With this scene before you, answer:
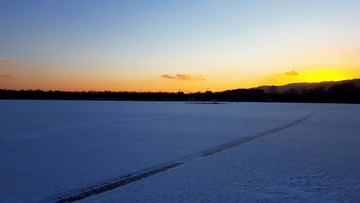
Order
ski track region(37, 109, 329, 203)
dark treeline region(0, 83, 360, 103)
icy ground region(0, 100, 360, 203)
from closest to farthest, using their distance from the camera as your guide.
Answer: ski track region(37, 109, 329, 203), icy ground region(0, 100, 360, 203), dark treeline region(0, 83, 360, 103)

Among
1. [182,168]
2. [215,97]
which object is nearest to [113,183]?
[182,168]

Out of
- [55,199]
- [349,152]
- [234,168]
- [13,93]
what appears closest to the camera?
[55,199]

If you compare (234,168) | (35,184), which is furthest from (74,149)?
(234,168)

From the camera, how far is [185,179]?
4.58 meters

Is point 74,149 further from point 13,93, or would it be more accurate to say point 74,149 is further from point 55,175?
point 13,93

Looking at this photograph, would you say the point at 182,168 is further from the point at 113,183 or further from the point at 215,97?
the point at 215,97

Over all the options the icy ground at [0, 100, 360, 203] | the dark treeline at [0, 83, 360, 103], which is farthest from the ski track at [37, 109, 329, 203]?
the dark treeline at [0, 83, 360, 103]

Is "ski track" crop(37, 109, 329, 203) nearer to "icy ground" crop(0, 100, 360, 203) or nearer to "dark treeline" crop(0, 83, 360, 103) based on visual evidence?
"icy ground" crop(0, 100, 360, 203)

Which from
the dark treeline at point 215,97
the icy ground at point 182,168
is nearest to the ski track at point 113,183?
the icy ground at point 182,168

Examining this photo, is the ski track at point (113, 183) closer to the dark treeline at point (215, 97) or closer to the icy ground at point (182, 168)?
the icy ground at point (182, 168)

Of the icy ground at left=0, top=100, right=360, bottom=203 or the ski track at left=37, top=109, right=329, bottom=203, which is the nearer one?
the ski track at left=37, top=109, right=329, bottom=203

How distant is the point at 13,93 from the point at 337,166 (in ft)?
272

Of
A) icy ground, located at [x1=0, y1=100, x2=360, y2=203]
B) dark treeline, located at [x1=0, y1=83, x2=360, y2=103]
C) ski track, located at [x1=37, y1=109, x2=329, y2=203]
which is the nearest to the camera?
ski track, located at [x1=37, y1=109, x2=329, y2=203]

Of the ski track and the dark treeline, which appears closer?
the ski track
